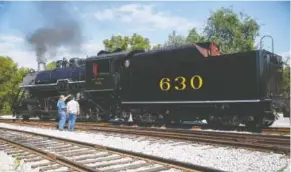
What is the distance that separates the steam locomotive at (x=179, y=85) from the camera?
1071 cm

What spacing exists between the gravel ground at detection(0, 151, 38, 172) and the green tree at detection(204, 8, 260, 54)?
26.1m

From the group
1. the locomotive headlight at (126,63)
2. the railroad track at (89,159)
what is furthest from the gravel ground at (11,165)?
the locomotive headlight at (126,63)

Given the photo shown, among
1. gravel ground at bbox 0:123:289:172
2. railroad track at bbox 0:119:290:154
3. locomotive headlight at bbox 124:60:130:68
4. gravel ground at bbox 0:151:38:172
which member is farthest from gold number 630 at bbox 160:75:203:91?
gravel ground at bbox 0:151:38:172

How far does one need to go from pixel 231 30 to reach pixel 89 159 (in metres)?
27.9

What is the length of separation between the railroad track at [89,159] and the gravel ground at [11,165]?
0.55ft

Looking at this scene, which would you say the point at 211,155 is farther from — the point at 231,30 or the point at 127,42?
the point at 127,42

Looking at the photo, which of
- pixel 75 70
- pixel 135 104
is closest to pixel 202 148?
pixel 135 104

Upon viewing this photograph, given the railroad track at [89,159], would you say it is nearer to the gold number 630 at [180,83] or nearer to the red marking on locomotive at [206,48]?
the gold number 630 at [180,83]

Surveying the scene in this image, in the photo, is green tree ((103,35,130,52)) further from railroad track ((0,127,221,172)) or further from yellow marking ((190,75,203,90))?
railroad track ((0,127,221,172))

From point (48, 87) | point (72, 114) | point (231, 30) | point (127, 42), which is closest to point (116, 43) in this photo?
point (127, 42)

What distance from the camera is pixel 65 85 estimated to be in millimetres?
16828

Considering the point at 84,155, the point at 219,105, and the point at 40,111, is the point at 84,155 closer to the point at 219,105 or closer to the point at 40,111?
the point at 219,105

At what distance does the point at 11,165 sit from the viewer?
6.32 metres

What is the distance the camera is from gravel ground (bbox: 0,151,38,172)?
5902 millimetres
